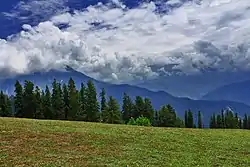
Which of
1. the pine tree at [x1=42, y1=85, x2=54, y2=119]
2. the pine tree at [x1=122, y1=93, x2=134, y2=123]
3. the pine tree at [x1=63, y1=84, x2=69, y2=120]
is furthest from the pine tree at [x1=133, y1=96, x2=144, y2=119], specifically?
the pine tree at [x1=42, y1=85, x2=54, y2=119]

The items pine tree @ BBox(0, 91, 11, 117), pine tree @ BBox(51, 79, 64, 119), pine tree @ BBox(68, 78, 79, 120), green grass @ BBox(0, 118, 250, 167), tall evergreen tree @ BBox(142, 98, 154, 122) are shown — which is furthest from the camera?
tall evergreen tree @ BBox(142, 98, 154, 122)

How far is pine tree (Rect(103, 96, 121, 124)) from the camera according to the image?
12875 cm

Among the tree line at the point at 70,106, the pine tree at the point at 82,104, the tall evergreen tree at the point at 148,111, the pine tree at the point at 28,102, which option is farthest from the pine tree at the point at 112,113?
the pine tree at the point at 28,102

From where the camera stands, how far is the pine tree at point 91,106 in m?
129

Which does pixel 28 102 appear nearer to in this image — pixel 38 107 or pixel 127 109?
pixel 38 107

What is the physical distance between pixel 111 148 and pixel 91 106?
9581 cm

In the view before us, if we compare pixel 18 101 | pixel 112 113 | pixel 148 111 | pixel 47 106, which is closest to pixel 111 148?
pixel 47 106

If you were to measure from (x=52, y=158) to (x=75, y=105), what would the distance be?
97.9 m

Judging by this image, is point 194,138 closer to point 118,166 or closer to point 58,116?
point 118,166

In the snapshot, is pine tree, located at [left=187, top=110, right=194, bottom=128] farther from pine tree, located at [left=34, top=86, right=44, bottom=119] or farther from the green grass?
the green grass

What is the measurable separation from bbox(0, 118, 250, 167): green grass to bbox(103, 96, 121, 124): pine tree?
8069 cm

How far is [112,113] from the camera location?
130 m

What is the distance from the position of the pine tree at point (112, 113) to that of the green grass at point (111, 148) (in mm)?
80691

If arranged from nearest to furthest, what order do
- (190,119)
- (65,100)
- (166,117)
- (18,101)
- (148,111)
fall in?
(18,101)
(65,100)
(148,111)
(166,117)
(190,119)
